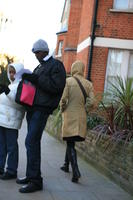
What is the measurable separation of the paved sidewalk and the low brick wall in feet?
0.41

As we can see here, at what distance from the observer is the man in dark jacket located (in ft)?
18.0

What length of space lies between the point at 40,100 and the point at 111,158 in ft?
6.85

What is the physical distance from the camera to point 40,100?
554cm

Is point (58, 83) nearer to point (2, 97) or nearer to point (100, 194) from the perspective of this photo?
point (2, 97)

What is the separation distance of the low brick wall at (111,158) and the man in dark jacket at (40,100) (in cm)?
144

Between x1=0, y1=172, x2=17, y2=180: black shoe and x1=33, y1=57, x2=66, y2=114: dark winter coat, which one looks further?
x1=0, y1=172, x2=17, y2=180: black shoe

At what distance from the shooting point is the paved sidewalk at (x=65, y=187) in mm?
5457

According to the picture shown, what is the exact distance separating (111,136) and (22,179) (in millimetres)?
1853

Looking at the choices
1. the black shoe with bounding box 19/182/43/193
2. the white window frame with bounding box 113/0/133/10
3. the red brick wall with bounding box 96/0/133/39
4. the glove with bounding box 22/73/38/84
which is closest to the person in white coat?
the glove with bounding box 22/73/38/84

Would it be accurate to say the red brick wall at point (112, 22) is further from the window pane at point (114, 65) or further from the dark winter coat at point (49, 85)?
the dark winter coat at point (49, 85)

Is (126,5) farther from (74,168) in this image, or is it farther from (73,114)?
(74,168)

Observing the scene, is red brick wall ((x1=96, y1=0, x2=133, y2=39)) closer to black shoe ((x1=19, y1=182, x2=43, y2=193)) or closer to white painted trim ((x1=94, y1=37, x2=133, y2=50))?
white painted trim ((x1=94, y1=37, x2=133, y2=50))

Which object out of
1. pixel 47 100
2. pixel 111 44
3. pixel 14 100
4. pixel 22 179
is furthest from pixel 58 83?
pixel 111 44

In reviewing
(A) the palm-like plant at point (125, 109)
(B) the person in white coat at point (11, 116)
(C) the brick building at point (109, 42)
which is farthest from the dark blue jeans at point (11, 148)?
(C) the brick building at point (109, 42)
